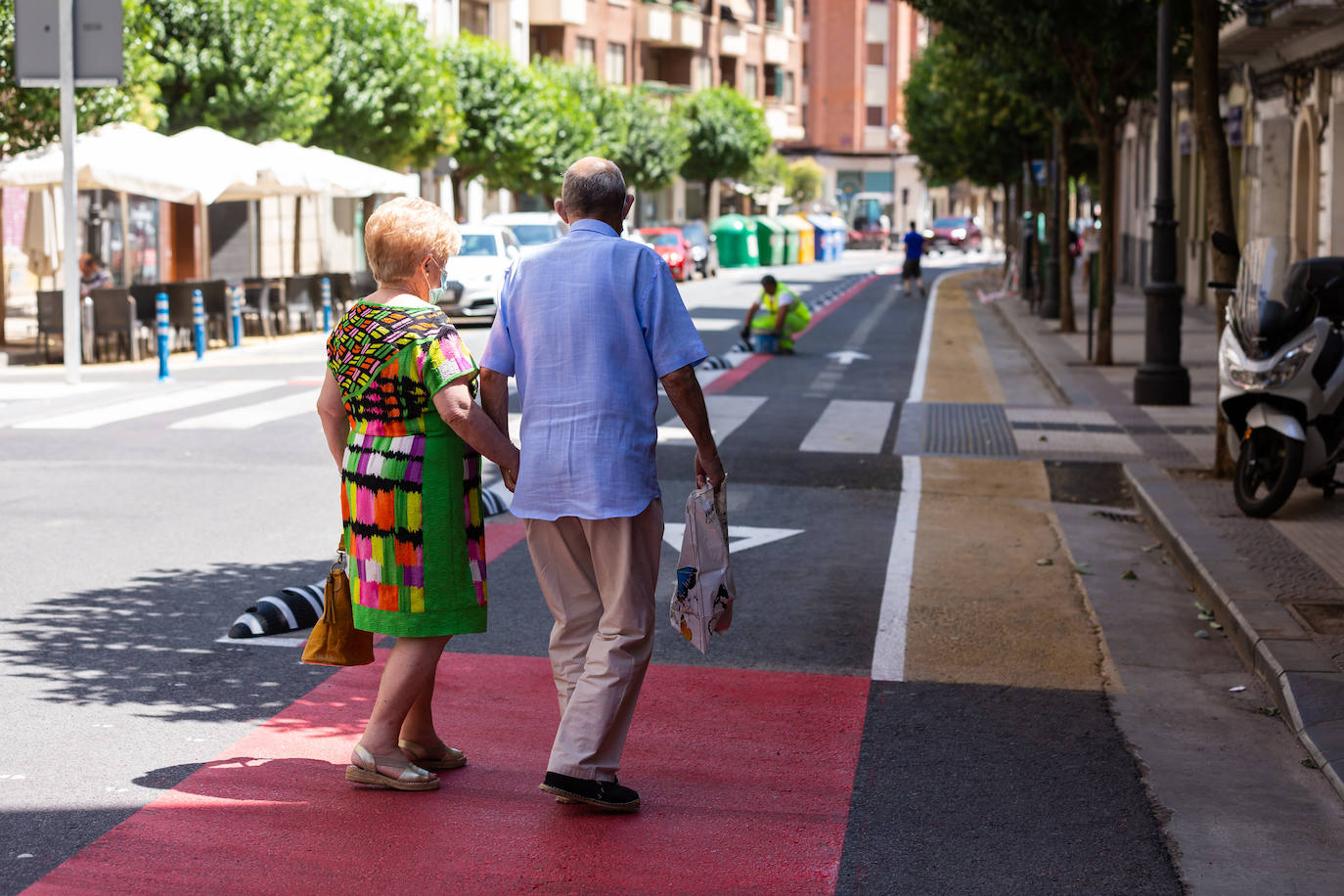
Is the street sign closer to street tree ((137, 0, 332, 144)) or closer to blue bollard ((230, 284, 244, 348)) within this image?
blue bollard ((230, 284, 244, 348))

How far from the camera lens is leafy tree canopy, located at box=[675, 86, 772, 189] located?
72.1m

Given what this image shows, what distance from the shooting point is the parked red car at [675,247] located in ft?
146

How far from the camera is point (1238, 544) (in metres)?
8.95

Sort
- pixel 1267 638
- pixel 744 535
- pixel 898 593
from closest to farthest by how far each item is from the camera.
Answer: pixel 1267 638 < pixel 898 593 < pixel 744 535

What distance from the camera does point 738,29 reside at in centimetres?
8344

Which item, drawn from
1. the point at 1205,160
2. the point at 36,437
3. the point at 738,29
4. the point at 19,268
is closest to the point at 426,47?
the point at 19,268

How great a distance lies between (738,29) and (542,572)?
81289 mm

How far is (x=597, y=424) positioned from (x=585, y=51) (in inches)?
2504

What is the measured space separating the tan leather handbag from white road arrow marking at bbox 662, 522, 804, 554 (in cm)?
438

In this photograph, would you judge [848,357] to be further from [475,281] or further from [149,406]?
[149,406]

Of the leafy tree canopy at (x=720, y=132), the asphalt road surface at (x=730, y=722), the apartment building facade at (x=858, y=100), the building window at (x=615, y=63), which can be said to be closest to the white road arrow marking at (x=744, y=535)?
the asphalt road surface at (x=730, y=722)

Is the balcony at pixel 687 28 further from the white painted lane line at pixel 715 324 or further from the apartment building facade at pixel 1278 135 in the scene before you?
the white painted lane line at pixel 715 324

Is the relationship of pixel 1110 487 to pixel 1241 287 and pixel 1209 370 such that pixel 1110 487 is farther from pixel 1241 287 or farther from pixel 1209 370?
pixel 1209 370

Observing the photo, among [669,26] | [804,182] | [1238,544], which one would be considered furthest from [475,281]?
[804,182]
